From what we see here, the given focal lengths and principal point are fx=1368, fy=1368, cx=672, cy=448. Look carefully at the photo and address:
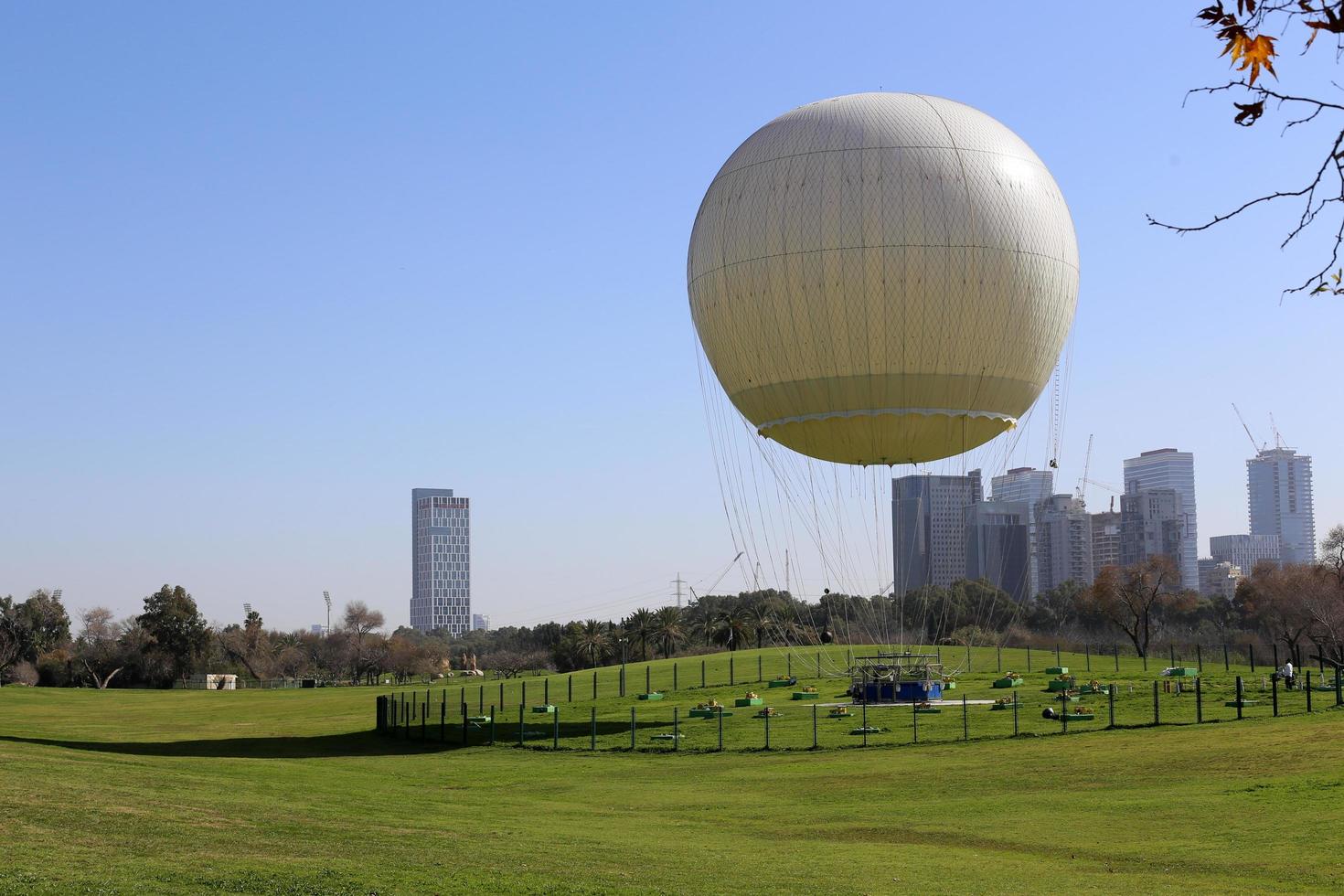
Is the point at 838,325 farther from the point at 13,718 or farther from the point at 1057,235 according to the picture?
the point at 13,718

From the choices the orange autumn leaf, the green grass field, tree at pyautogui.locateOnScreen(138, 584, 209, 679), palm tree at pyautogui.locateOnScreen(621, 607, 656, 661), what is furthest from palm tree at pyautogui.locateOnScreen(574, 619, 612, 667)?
the orange autumn leaf

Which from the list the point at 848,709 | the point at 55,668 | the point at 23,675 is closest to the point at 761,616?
the point at 55,668

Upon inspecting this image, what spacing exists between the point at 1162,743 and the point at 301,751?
1191 inches

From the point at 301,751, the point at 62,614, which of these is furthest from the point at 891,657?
the point at 62,614

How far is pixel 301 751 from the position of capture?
5075 centimetres

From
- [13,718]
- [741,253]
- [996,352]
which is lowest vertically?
[13,718]

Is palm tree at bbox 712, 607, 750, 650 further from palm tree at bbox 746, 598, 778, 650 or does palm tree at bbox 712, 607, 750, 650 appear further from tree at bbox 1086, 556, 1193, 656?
tree at bbox 1086, 556, 1193, 656

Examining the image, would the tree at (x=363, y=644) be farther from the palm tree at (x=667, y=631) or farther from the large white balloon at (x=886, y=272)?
the large white balloon at (x=886, y=272)

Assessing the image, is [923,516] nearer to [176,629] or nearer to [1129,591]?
[1129,591]

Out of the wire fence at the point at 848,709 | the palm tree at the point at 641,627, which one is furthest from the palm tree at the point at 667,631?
the wire fence at the point at 848,709

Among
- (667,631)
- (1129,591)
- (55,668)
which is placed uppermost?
(1129,591)

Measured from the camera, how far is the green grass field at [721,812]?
20.2 m

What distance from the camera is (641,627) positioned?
439ft

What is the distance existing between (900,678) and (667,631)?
80011 millimetres
